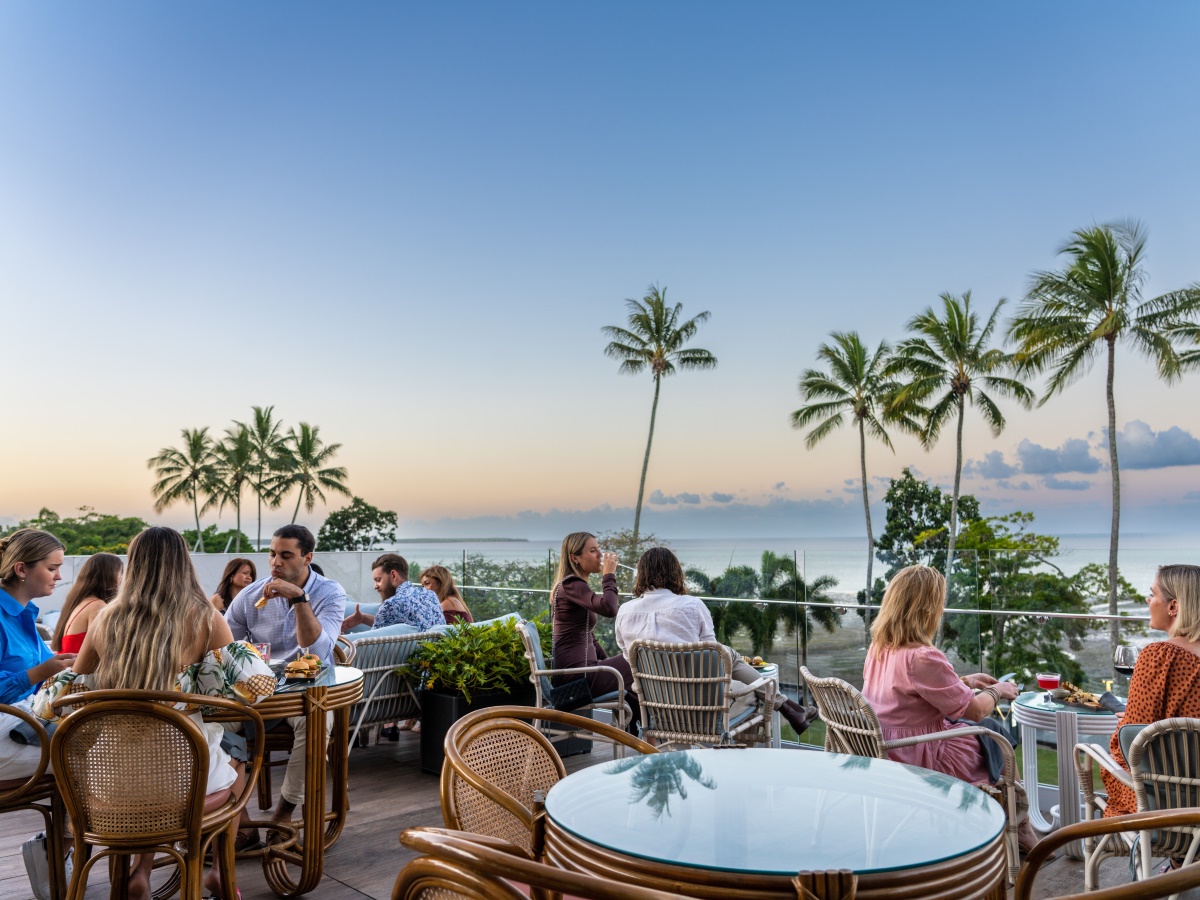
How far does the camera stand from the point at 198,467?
4747cm

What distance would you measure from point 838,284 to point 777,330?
4.24 meters

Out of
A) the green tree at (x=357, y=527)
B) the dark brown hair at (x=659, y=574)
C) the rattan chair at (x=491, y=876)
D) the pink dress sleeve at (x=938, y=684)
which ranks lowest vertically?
the green tree at (x=357, y=527)

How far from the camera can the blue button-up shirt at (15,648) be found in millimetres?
3479

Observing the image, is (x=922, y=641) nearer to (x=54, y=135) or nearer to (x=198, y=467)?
(x=54, y=135)

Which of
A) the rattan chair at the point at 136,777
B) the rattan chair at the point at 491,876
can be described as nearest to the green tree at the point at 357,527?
the rattan chair at the point at 136,777

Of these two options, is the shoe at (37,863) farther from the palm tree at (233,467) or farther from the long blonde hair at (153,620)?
the palm tree at (233,467)

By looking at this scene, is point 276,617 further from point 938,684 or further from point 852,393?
point 852,393

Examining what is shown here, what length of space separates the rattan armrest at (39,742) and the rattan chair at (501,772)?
1.57 meters

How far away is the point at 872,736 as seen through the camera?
3416 mm

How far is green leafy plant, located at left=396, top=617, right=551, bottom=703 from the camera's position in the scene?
18.7 feet

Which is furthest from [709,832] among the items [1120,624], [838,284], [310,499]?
[310,499]

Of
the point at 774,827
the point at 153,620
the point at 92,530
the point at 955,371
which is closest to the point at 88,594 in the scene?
the point at 153,620

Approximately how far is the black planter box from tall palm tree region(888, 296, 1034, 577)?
3287 centimetres

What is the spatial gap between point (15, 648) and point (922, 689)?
3.51 metres
